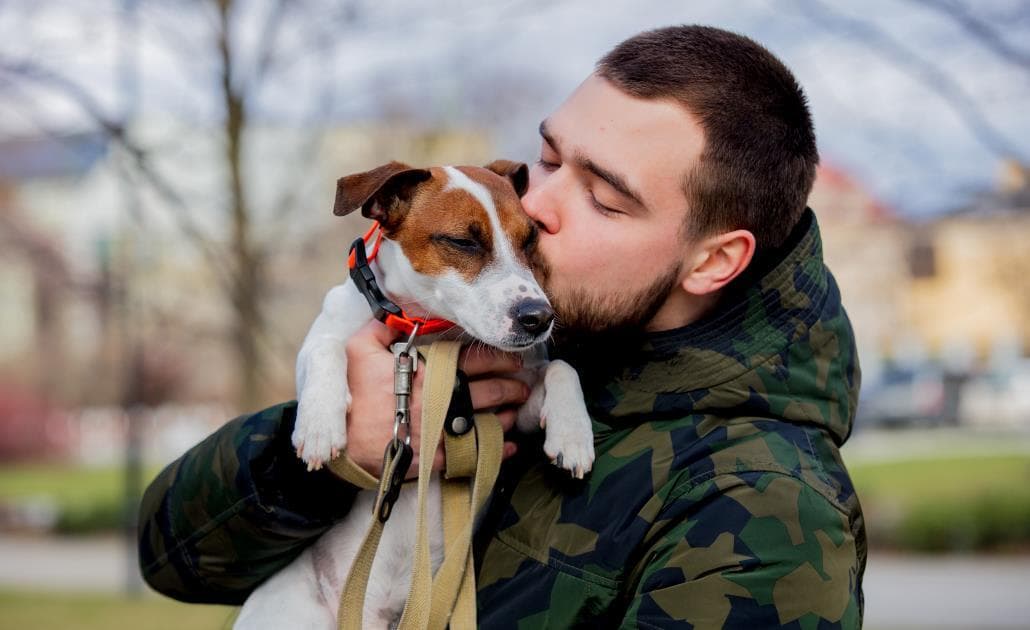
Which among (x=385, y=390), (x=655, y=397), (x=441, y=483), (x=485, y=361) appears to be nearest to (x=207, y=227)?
(x=485, y=361)

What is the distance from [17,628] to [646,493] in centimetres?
864

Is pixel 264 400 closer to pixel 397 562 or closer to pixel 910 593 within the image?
pixel 397 562

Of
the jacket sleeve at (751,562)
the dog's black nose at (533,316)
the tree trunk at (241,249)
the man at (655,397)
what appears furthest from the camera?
the tree trunk at (241,249)

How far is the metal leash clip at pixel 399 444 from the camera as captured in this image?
2.32m

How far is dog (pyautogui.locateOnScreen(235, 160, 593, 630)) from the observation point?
2.53m

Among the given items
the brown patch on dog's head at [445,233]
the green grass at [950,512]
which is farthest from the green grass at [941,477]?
the brown patch on dog's head at [445,233]

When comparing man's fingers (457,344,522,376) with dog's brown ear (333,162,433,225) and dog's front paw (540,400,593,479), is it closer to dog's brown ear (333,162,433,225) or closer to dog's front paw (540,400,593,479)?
dog's front paw (540,400,593,479)

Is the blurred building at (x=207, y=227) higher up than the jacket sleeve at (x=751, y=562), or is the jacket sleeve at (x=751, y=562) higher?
the jacket sleeve at (x=751, y=562)

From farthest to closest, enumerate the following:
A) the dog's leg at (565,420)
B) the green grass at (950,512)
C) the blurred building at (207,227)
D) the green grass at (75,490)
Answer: the green grass at (75,490) → the green grass at (950,512) → the blurred building at (207,227) → the dog's leg at (565,420)

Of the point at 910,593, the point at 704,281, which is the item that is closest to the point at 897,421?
the point at 910,593

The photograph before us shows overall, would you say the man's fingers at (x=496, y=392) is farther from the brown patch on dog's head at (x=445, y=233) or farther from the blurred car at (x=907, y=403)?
the blurred car at (x=907, y=403)

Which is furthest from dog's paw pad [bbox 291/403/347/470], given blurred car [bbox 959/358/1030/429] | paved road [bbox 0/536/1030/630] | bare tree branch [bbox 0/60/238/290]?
blurred car [bbox 959/358/1030/429]

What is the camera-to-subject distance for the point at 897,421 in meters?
23.0

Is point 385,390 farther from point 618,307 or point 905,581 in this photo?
point 905,581
